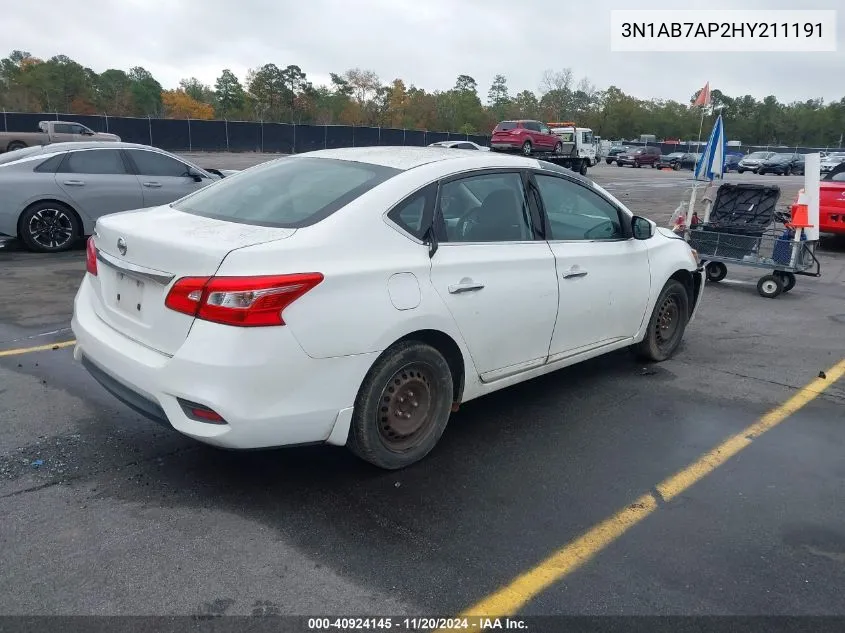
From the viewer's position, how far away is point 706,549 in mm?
3109

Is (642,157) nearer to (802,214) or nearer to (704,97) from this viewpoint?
(704,97)

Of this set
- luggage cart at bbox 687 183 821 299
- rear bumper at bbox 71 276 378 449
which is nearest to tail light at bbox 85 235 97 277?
rear bumper at bbox 71 276 378 449

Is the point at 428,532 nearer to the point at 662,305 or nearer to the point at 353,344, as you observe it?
the point at 353,344

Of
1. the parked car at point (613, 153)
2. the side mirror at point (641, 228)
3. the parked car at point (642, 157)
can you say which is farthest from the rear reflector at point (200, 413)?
the parked car at point (613, 153)

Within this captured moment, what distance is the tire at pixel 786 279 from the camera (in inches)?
331

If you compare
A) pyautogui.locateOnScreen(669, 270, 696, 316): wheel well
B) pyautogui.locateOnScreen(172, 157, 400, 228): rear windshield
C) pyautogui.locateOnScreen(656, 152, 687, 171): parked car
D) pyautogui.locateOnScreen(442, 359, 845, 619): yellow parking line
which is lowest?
pyautogui.locateOnScreen(442, 359, 845, 619): yellow parking line

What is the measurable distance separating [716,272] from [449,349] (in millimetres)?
6723

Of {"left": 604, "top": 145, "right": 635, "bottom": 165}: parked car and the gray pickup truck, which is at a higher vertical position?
{"left": 604, "top": 145, "right": 635, "bottom": 165}: parked car

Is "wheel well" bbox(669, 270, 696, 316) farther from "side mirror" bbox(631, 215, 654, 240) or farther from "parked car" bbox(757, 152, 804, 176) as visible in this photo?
"parked car" bbox(757, 152, 804, 176)

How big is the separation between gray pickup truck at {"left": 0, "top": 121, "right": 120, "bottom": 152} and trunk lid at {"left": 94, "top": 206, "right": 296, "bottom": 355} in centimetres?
2171

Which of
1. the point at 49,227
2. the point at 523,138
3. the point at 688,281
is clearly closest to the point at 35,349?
the point at 49,227

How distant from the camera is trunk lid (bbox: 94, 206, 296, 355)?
313cm

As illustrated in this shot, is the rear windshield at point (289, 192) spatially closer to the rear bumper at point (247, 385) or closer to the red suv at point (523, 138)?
the rear bumper at point (247, 385)

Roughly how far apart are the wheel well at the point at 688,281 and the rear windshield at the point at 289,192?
9.32 feet
